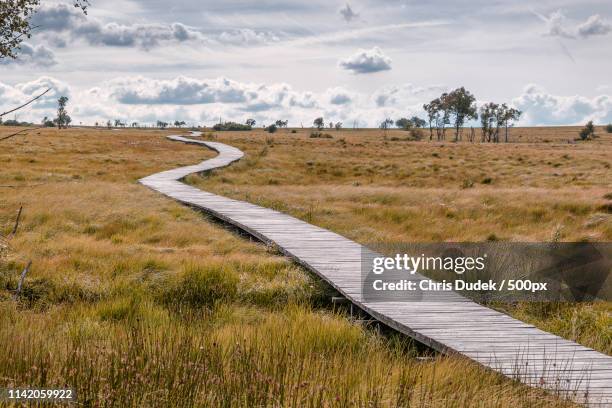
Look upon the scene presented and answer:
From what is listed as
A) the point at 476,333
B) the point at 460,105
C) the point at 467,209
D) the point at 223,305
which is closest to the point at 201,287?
the point at 223,305

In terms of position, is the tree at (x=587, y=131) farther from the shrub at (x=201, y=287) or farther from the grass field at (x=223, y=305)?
the shrub at (x=201, y=287)

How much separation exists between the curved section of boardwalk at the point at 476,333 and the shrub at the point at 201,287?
115 cm

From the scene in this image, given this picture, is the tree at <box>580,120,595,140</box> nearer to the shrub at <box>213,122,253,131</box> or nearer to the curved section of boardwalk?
the shrub at <box>213,122,253,131</box>

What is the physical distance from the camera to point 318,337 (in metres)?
5.87

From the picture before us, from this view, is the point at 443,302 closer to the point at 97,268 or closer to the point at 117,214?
the point at 97,268

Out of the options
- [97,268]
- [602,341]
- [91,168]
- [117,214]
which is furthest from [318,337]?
[91,168]

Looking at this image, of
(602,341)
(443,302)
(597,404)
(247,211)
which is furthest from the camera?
(247,211)

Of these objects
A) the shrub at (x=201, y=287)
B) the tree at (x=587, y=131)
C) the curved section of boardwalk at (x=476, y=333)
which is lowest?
the shrub at (x=201, y=287)

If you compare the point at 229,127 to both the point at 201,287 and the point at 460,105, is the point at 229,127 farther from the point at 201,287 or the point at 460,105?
the point at 201,287

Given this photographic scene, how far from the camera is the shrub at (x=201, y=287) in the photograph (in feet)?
26.1

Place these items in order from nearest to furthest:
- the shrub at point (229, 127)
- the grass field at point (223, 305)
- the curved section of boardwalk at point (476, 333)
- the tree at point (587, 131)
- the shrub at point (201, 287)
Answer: the grass field at point (223, 305), the curved section of boardwalk at point (476, 333), the shrub at point (201, 287), the tree at point (587, 131), the shrub at point (229, 127)

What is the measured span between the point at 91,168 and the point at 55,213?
15.6 m

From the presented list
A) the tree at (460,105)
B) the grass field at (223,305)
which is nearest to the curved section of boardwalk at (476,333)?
the grass field at (223,305)

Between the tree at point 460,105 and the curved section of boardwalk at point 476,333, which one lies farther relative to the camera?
the tree at point 460,105
